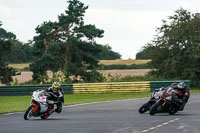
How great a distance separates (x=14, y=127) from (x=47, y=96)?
→ 3.47 metres

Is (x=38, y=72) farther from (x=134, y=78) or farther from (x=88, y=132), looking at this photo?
(x=88, y=132)

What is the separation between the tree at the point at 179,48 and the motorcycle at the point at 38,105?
35.0 m

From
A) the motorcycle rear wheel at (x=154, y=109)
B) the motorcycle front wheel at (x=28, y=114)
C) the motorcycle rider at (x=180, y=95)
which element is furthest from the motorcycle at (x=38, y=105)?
the motorcycle rider at (x=180, y=95)

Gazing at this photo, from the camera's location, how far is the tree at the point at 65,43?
59.3 meters

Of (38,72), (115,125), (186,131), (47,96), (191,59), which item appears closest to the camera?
(186,131)

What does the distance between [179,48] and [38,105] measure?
3771cm

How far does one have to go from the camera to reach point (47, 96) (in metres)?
19.9

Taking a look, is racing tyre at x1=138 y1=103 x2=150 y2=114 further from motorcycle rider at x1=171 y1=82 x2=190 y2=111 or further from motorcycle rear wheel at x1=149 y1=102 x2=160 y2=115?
motorcycle rider at x1=171 y1=82 x2=190 y2=111

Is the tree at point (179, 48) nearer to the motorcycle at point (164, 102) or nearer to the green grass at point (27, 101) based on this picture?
the green grass at point (27, 101)

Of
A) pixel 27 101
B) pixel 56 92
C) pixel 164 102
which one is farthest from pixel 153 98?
pixel 27 101

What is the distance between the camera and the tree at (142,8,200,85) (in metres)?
54.1


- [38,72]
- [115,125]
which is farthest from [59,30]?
[115,125]

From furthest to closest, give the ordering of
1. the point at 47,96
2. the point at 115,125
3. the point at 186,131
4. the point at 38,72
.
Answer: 1. the point at 38,72
2. the point at 47,96
3. the point at 115,125
4. the point at 186,131

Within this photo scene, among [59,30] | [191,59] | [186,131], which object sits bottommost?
[186,131]
